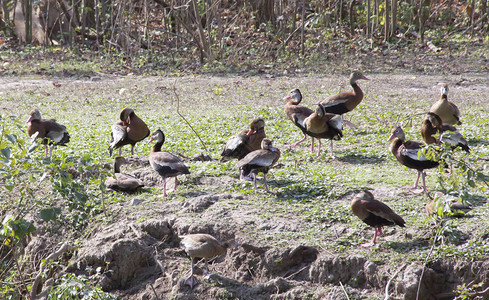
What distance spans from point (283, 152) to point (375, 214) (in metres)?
3.58

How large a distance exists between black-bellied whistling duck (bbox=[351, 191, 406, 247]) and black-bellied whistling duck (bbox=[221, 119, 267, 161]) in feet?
8.91

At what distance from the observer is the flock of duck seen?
19.7 feet

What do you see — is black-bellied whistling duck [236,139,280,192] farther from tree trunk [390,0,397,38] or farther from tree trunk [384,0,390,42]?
tree trunk [390,0,397,38]

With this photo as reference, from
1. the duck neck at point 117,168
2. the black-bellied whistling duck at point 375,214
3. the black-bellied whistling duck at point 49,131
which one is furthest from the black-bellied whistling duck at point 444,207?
the black-bellied whistling duck at point 49,131

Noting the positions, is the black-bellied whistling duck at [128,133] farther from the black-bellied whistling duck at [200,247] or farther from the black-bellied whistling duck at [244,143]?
the black-bellied whistling duck at [200,247]

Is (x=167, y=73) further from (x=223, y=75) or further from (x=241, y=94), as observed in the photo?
(x=241, y=94)

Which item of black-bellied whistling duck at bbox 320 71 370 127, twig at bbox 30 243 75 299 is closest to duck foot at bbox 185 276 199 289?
twig at bbox 30 243 75 299

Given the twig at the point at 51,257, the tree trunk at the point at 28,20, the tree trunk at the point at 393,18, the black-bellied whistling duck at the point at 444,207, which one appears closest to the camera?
the black-bellied whistling duck at the point at 444,207

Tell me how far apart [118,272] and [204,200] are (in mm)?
1301

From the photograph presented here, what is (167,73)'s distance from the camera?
56.9 feet

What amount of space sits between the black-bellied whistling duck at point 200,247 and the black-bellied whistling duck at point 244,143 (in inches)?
104

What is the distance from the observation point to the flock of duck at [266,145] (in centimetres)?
602

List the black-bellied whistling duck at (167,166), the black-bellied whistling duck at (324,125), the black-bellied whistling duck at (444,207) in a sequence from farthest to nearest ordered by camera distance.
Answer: the black-bellied whistling duck at (324,125)
the black-bellied whistling duck at (167,166)
the black-bellied whistling duck at (444,207)

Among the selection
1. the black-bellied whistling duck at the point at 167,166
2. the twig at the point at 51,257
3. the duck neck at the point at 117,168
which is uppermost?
the black-bellied whistling duck at the point at 167,166
